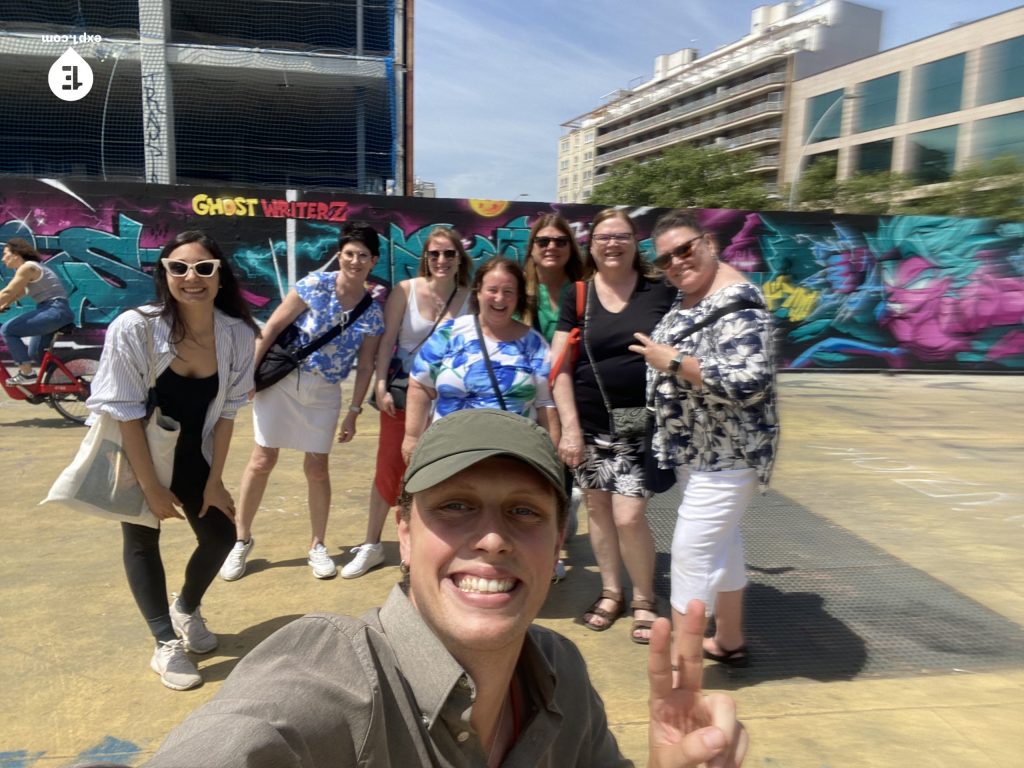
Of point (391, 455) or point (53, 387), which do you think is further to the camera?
point (53, 387)

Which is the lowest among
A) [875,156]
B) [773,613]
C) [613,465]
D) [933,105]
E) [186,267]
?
[773,613]

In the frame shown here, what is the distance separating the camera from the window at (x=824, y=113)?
184ft

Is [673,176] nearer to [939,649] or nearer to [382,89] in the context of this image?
[382,89]

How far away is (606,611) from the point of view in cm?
350

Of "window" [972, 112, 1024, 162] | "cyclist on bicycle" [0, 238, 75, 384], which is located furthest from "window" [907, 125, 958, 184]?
"cyclist on bicycle" [0, 238, 75, 384]

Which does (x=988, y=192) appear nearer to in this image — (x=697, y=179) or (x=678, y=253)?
(x=678, y=253)

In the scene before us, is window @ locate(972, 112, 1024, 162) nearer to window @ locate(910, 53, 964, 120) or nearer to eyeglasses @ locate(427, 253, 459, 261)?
window @ locate(910, 53, 964, 120)

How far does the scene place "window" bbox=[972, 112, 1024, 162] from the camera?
39.9 meters

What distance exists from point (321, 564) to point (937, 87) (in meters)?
55.0

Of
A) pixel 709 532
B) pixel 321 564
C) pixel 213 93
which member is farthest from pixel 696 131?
pixel 709 532

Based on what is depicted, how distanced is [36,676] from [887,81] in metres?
60.2

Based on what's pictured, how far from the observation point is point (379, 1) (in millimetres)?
20172

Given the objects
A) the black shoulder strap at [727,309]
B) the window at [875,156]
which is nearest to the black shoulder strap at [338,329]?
the black shoulder strap at [727,309]

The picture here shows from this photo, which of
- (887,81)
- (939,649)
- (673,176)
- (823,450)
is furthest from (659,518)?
(887,81)
